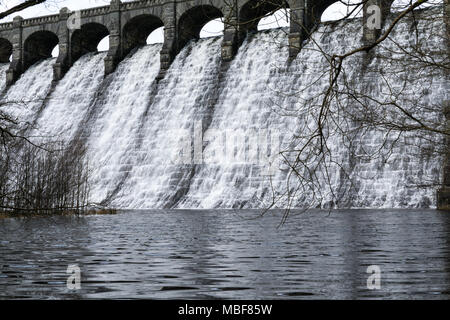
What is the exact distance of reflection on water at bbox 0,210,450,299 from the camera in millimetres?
6480

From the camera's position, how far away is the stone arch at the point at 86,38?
48.1m

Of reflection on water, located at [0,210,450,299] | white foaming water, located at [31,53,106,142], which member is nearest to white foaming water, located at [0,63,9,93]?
white foaming water, located at [31,53,106,142]

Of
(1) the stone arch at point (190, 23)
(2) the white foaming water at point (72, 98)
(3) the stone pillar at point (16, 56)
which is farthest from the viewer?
(3) the stone pillar at point (16, 56)

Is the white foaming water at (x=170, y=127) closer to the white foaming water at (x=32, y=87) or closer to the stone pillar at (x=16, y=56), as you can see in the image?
the white foaming water at (x=32, y=87)

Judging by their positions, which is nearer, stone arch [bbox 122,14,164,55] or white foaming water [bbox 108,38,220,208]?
white foaming water [bbox 108,38,220,208]

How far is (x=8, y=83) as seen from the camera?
50.2 meters

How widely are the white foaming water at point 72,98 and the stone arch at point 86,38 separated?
4.48 feet

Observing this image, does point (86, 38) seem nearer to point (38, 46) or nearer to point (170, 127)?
point (38, 46)

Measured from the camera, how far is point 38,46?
52219 millimetres

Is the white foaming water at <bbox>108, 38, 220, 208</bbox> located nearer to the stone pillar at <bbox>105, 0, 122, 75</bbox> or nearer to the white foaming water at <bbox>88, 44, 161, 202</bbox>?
the white foaming water at <bbox>88, 44, 161, 202</bbox>

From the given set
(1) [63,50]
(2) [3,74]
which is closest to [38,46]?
(2) [3,74]

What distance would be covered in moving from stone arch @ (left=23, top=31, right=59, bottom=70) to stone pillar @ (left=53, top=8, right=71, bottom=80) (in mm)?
→ 2879

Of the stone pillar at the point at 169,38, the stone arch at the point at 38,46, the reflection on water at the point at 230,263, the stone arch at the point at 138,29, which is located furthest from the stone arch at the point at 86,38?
the reflection on water at the point at 230,263
